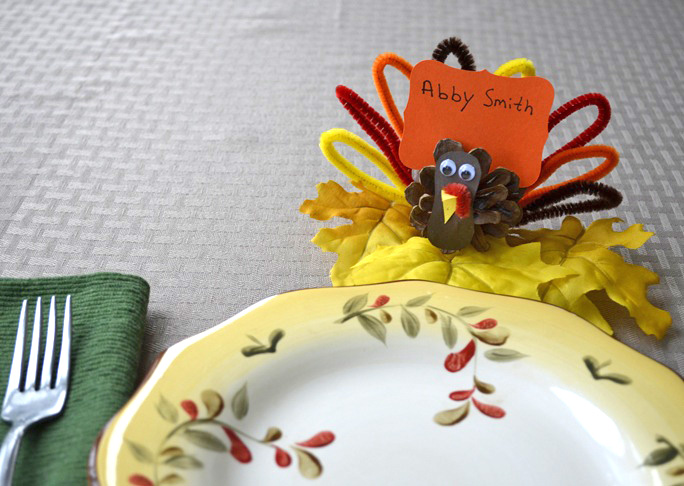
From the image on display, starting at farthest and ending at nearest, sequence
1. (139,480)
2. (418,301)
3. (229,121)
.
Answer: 1. (229,121)
2. (418,301)
3. (139,480)

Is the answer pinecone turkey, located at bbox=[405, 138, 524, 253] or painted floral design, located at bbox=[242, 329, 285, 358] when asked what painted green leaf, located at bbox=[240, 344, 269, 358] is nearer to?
painted floral design, located at bbox=[242, 329, 285, 358]

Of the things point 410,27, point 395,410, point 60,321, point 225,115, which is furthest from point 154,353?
point 410,27

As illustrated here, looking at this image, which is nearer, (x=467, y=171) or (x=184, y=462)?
(x=184, y=462)

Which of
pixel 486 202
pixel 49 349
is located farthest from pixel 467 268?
pixel 49 349

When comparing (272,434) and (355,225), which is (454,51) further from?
(272,434)

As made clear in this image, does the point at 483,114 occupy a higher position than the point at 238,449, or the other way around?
the point at 483,114

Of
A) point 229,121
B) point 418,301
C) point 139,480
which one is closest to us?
point 139,480

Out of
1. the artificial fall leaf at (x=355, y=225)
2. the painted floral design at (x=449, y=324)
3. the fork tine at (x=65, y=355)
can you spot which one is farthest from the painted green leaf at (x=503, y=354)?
the fork tine at (x=65, y=355)

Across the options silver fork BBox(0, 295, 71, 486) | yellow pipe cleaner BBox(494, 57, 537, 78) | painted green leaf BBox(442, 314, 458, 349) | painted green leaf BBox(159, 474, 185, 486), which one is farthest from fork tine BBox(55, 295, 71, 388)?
yellow pipe cleaner BBox(494, 57, 537, 78)
